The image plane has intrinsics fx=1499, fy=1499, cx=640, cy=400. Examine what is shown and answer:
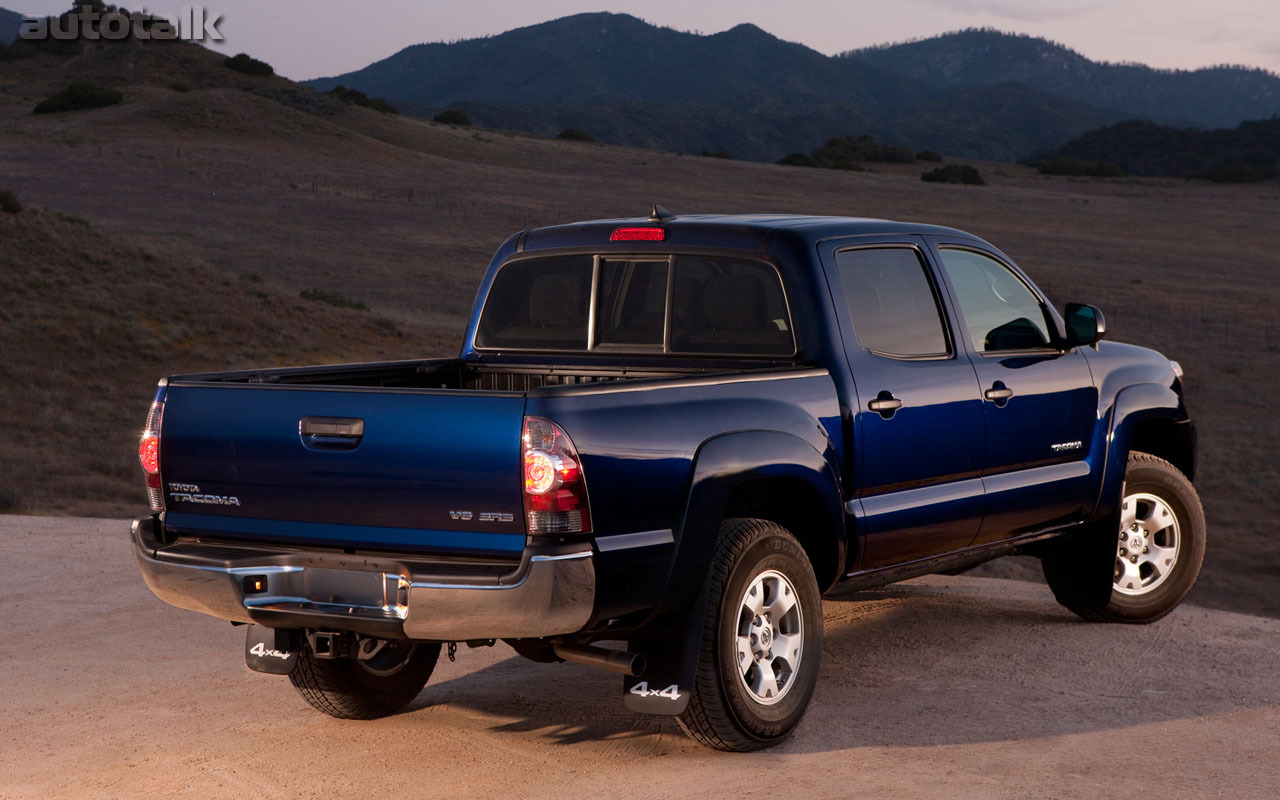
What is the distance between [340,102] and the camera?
83125 mm

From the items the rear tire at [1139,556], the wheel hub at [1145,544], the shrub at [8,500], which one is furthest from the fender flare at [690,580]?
the shrub at [8,500]

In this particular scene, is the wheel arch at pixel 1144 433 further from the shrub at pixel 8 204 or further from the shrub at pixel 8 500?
the shrub at pixel 8 204

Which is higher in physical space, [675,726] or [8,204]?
[8,204]

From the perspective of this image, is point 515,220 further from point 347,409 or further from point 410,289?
point 347,409

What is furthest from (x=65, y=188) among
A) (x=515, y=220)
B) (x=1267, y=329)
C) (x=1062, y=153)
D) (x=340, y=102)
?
(x=1062, y=153)

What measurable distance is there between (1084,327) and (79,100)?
2828 inches

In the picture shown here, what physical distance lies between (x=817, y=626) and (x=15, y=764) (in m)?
3.11

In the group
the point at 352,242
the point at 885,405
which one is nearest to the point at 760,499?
the point at 885,405

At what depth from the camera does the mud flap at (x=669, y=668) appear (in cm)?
516

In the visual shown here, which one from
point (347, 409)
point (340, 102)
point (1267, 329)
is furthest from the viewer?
point (340, 102)

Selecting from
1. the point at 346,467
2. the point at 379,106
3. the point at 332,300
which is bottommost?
the point at 332,300

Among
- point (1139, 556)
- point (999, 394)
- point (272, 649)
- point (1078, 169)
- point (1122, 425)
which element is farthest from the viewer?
point (1078, 169)

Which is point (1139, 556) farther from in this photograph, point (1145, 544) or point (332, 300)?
point (332, 300)

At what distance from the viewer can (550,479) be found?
4.63m
